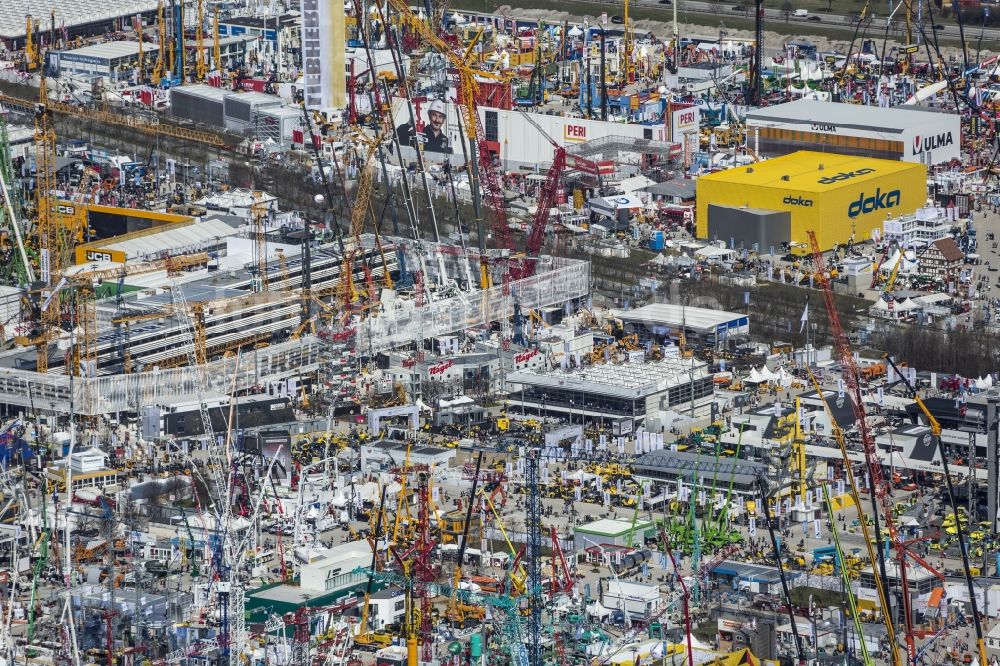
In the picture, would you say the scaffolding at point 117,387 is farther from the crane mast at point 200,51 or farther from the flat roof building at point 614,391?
the crane mast at point 200,51

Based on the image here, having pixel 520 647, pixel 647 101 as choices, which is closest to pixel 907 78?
pixel 647 101

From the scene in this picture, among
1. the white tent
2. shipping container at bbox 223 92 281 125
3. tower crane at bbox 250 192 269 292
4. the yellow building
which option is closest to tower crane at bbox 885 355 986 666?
the white tent

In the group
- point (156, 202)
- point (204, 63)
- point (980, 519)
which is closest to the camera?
point (980, 519)

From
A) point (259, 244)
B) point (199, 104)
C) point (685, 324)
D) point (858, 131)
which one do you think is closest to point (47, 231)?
point (259, 244)

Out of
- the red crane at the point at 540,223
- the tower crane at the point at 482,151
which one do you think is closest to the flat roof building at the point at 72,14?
the tower crane at the point at 482,151

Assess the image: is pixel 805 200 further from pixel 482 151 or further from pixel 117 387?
pixel 117 387

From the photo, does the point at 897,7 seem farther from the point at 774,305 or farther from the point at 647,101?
the point at 774,305
